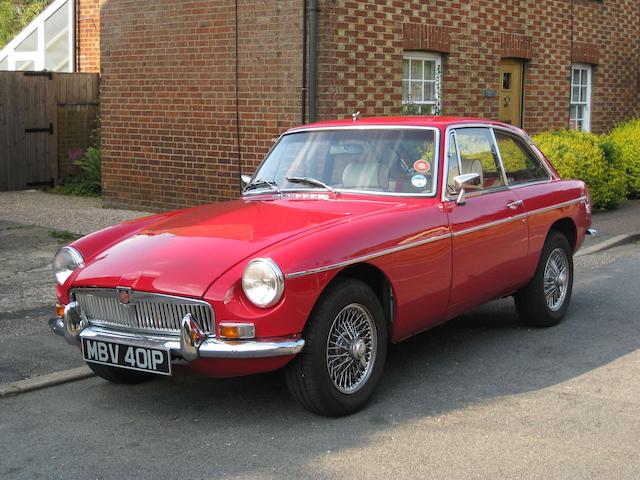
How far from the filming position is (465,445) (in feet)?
15.3

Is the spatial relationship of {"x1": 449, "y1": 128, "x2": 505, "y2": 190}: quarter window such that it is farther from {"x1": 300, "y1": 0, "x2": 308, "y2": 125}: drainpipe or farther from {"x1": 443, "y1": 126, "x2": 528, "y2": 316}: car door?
{"x1": 300, "y1": 0, "x2": 308, "y2": 125}: drainpipe

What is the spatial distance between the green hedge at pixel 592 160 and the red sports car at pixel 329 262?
595cm

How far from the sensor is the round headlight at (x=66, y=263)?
219 inches

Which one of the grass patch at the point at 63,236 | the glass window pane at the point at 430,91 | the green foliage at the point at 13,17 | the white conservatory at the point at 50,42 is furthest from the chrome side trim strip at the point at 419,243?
the green foliage at the point at 13,17

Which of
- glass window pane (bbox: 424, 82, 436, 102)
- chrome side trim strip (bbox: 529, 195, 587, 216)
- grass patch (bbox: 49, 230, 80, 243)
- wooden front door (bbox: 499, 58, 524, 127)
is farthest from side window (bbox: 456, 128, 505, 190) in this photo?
wooden front door (bbox: 499, 58, 524, 127)

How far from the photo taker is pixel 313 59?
11664 mm

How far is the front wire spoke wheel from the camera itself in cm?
506

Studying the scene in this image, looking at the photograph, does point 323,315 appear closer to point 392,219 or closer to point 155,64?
point 392,219

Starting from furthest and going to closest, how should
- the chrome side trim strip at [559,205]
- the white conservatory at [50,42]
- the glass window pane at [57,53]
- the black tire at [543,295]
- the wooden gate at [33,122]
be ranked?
the glass window pane at [57,53] < the white conservatory at [50,42] < the wooden gate at [33,122] < the black tire at [543,295] < the chrome side trim strip at [559,205]

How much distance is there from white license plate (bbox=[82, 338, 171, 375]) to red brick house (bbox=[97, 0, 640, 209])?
710 centimetres

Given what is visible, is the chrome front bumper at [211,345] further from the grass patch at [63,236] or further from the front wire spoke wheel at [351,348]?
the grass patch at [63,236]

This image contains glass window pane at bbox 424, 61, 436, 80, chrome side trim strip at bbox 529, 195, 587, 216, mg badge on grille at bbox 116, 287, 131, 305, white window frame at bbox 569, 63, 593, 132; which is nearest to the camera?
mg badge on grille at bbox 116, 287, 131, 305

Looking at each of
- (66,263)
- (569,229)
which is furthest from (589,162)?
(66,263)

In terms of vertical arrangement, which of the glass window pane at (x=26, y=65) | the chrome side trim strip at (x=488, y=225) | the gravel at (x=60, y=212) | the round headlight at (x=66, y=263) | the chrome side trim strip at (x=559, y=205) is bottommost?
the gravel at (x=60, y=212)
